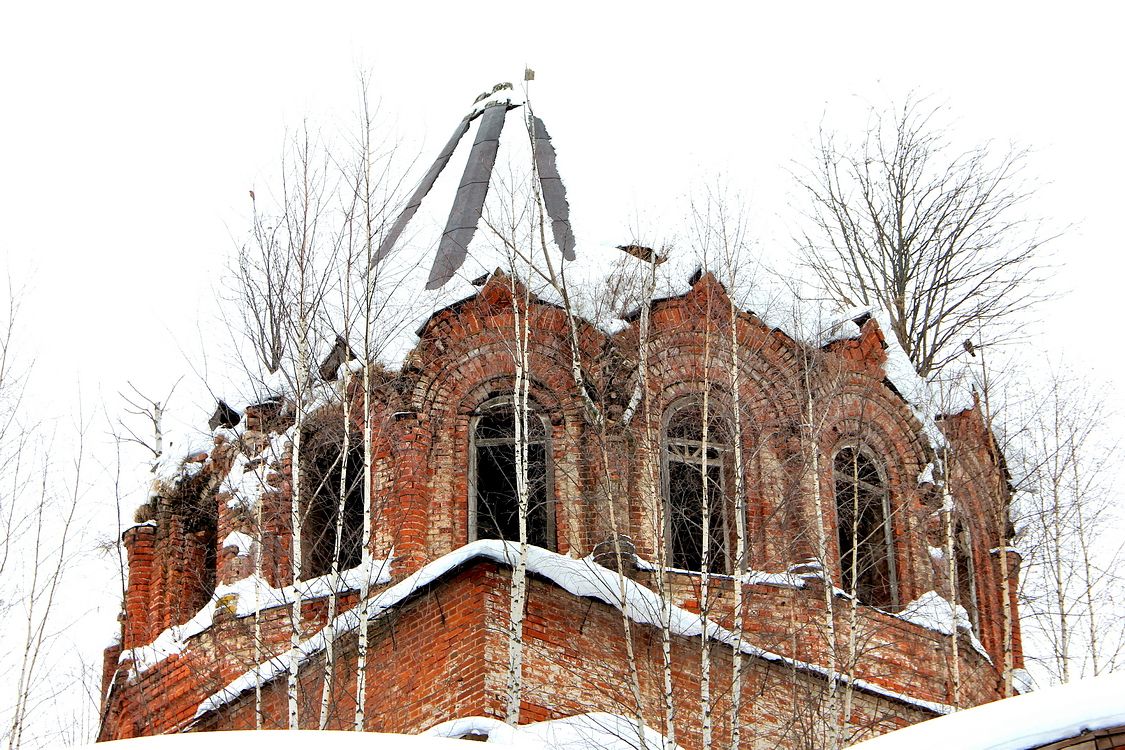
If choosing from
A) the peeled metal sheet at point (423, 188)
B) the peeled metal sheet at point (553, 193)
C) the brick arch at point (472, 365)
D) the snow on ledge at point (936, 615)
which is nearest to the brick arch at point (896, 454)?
the snow on ledge at point (936, 615)

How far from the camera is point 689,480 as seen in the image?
14641 mm

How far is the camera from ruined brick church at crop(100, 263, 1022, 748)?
41.7 feet

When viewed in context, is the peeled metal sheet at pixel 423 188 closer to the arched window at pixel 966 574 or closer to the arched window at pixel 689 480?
the arched window at pixel 689 480

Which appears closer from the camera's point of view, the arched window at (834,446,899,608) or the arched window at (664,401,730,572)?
the arched window at (664,401,730,572)

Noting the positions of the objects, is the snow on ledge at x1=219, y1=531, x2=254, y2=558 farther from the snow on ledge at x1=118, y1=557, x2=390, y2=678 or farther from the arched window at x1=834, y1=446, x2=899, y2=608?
the arched window at x1=834, y1=446, x2=899, y2=608

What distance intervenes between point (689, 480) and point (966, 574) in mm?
3639

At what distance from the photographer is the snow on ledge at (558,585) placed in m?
12.6

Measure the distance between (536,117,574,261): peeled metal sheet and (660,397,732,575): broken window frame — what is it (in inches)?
77.8

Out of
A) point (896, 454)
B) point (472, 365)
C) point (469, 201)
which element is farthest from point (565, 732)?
point (469, 201)

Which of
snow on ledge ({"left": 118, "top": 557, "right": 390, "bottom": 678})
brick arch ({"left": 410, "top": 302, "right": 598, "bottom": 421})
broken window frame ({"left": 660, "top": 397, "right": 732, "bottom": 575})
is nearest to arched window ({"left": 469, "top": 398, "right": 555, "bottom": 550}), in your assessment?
brick arch ({"left": 410, "top": 302, "right": 598, "bottom": 421})

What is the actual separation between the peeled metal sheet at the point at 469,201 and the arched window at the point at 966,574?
573 cm

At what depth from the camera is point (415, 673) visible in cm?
1277

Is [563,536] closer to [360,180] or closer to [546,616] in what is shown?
[546,616]

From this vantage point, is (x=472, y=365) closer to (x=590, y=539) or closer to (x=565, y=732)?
(x=590, y=539)
